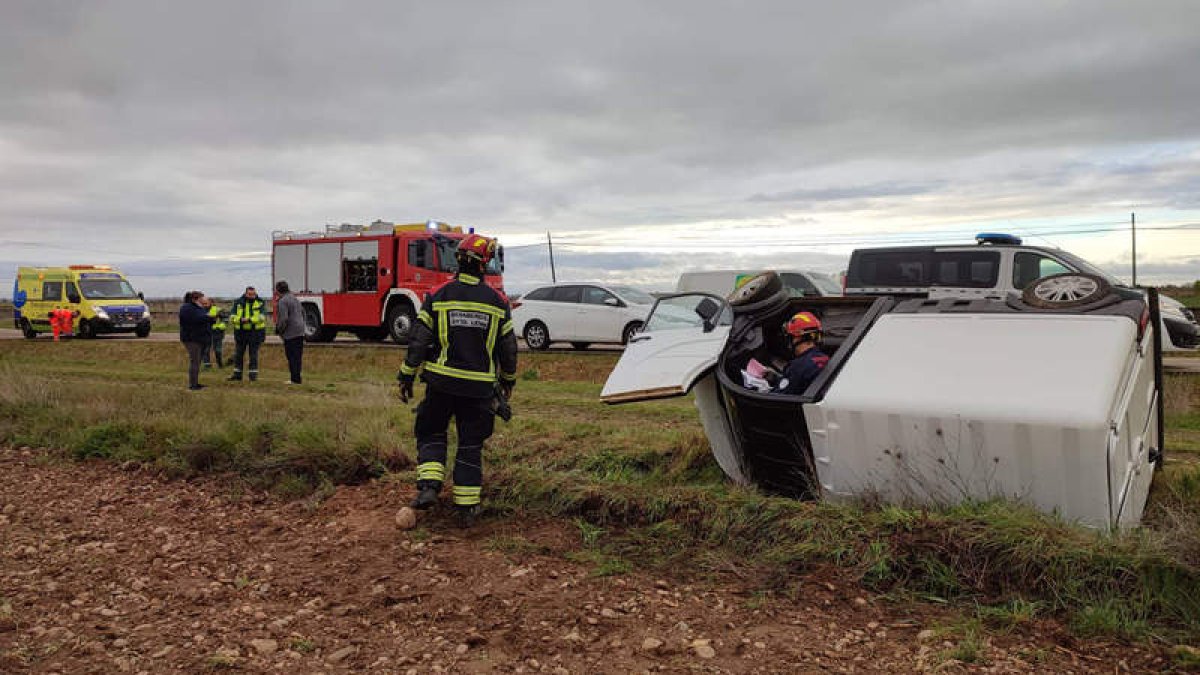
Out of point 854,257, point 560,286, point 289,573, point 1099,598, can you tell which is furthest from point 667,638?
point 560,286

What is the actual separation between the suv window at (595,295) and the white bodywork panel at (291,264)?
7331 millimetres

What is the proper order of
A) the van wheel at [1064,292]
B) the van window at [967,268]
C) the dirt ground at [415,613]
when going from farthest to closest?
the van window at [967,268] → the van wheel at [1064,292] → the dirt ground at [415,613]

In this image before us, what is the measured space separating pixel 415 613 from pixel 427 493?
132 centimetres

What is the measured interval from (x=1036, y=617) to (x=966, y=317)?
1.68 meters

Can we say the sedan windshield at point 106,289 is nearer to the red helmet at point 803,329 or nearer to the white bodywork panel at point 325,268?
the white bodywork panel at point 325,268

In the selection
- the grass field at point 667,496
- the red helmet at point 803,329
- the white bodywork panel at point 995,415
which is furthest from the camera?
the red helmet at point 803,329

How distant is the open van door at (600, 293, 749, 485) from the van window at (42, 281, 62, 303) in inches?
968

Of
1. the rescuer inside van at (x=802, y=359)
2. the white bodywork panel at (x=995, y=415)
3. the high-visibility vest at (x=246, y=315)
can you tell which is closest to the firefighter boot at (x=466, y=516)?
the rescuer inside van at (x=802, y=359)

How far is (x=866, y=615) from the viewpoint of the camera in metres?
4.07

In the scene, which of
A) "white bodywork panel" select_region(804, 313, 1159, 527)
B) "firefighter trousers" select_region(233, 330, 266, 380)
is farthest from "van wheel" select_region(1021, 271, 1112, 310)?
"firefighter trousers" select_region(233, 330, 266, 380)

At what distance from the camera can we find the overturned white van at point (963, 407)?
4172 millimetres

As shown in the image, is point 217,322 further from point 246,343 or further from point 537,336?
point 537,336

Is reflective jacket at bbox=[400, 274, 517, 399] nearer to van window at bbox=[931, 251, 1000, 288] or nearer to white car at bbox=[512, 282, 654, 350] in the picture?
van window at bbox=[931, 251, 1000, 288]

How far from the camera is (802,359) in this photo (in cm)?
524
